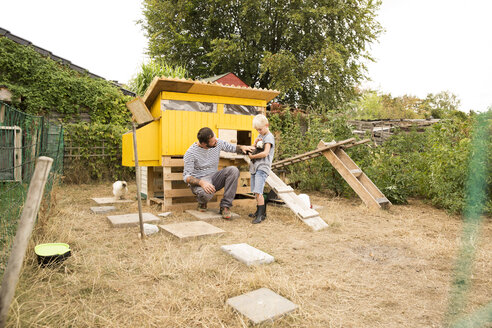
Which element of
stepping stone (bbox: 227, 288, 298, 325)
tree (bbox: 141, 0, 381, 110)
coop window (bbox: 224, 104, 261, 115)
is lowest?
stepping stone (bbox: 227, 288, 298, 325)

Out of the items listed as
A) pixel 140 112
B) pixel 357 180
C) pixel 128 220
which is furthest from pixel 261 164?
pixel 357 180

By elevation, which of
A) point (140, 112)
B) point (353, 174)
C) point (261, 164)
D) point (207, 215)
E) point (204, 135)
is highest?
point (140, 112)

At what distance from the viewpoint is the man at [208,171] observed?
4833 mm

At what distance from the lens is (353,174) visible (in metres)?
6.21

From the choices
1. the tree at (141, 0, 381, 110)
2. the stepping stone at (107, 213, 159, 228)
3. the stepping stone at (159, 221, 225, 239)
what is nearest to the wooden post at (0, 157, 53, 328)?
the stepping stone at (159, 221, 225, 239)

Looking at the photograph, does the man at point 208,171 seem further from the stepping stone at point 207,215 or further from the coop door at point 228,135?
the coop door at point 228,135

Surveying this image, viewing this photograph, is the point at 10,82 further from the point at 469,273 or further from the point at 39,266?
the point at 469,273

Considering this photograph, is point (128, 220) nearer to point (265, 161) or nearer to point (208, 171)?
point (208, 171)

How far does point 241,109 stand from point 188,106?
40.1 inches

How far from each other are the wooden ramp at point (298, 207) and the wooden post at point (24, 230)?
3.40m

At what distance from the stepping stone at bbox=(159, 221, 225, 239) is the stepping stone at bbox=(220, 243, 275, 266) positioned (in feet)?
1.89

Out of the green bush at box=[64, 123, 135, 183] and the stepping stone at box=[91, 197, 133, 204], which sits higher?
the green bush at box=[64, 123, 135, 183]

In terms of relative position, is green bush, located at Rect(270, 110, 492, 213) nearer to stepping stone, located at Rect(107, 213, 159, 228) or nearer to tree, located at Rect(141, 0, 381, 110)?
stepping stone, located at Rect(107, 213, 159, 228)

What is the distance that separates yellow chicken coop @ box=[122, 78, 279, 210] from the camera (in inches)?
209
